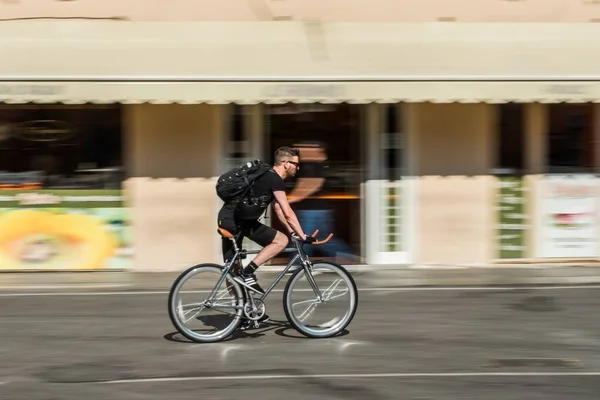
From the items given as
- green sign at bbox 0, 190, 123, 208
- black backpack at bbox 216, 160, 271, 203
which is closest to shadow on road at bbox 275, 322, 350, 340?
black backpack at bbox 216, 160, 271, 203

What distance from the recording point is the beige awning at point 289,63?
10.2m

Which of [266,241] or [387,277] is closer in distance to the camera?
[266,241]

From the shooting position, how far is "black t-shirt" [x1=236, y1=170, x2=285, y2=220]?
7.54 meters

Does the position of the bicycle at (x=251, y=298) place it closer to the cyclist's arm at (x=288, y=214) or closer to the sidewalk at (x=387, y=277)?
the cyclist's arm at (x=288, y=214)

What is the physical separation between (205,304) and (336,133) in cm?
495

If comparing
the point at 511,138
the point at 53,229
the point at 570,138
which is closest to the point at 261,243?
the point at 53,229

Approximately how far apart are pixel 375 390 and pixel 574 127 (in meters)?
7.08

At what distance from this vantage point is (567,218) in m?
11.8

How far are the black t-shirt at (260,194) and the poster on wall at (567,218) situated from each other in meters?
5.44

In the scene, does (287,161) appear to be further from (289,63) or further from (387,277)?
(387,277)

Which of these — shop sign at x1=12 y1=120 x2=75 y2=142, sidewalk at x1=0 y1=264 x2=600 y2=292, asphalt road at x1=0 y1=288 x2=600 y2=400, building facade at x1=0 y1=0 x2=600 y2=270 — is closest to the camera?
asphalt road at x1=0 y1=288 x2=600 y2=400

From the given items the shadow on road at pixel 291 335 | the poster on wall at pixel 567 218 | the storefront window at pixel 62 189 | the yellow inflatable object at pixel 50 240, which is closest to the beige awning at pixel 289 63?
the storefront window at pixel 62 189

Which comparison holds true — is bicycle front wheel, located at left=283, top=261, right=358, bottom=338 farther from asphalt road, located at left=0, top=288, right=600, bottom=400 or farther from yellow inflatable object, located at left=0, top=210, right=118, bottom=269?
yellow inflatable object, located at left=0, top=210, right=118, bottom=269

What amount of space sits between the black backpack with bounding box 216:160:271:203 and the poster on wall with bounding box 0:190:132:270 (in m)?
4.34
